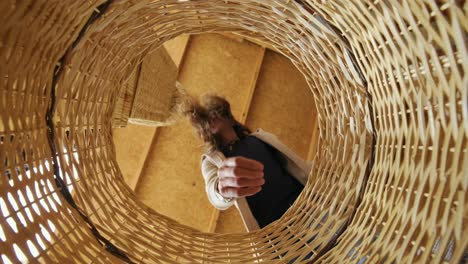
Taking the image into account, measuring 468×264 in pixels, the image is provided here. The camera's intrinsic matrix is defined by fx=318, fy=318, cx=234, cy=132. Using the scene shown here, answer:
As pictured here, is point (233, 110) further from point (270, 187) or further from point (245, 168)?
point (245, 168)

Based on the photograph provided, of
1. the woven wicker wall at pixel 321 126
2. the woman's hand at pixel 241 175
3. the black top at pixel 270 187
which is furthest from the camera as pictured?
the black top at pixel 270 187

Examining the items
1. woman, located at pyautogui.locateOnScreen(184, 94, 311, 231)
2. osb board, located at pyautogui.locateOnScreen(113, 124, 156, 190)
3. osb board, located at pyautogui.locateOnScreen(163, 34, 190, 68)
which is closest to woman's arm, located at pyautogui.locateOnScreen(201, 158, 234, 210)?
woman, located at pyautogui.locateOnScreen(184, 94, 311, 231)

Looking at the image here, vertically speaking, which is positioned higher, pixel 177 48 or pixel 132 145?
pixel 177 48

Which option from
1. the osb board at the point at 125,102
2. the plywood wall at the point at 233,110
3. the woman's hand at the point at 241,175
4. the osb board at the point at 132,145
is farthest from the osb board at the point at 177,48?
the woman's hand at the point at 241,175

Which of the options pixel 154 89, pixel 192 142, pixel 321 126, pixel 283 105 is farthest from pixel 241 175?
pixel 283 105

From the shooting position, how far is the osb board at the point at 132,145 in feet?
5.40

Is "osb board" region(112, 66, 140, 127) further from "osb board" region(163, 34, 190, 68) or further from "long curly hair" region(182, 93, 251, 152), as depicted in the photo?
"osb board" region(163, 34, 190, 68)

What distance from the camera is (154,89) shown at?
975 mm

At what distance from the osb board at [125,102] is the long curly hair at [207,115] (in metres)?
0.40

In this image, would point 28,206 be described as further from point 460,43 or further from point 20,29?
point 460,43

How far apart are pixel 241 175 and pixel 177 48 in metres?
1.19

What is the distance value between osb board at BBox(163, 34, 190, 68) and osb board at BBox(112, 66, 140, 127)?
949mm

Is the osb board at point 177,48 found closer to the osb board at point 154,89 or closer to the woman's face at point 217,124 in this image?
the osb board at point 154,89

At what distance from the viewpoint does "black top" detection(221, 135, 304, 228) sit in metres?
1.00
